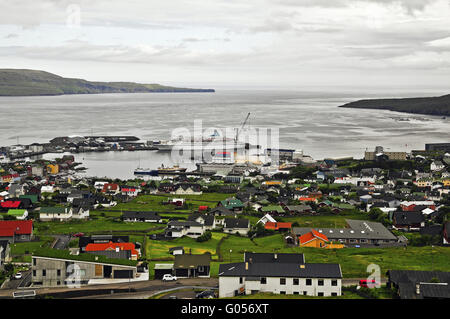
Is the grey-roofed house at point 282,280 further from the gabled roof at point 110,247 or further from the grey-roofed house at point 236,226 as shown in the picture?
the grey-roofed house at point 236,226

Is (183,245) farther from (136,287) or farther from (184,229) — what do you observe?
(136,287)

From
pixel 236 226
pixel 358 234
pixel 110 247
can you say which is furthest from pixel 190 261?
pixel 358 234

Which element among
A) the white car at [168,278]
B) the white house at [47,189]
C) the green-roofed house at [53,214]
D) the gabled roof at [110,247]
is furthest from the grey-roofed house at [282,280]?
the white house at [47,189]

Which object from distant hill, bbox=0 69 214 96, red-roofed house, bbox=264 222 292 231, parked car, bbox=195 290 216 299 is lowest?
red-roofed house, bbox=264 222 292 231

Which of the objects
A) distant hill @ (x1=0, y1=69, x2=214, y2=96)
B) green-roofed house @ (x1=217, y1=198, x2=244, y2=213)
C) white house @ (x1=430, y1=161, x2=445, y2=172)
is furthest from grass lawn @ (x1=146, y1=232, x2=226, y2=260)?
distant hill @ (x1=0, y1=69, x2=214, y2=96)

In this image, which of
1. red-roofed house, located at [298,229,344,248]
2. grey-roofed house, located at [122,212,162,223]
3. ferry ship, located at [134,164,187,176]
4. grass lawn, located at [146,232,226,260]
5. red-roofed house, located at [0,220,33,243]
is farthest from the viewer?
ferry ship, located at [134,164,187,176]

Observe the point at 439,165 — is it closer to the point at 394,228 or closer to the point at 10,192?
the point at 394,228

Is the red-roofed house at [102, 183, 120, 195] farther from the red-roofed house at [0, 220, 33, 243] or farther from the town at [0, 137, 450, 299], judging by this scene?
the red-roofed house at [0, 220, 33, 243]
